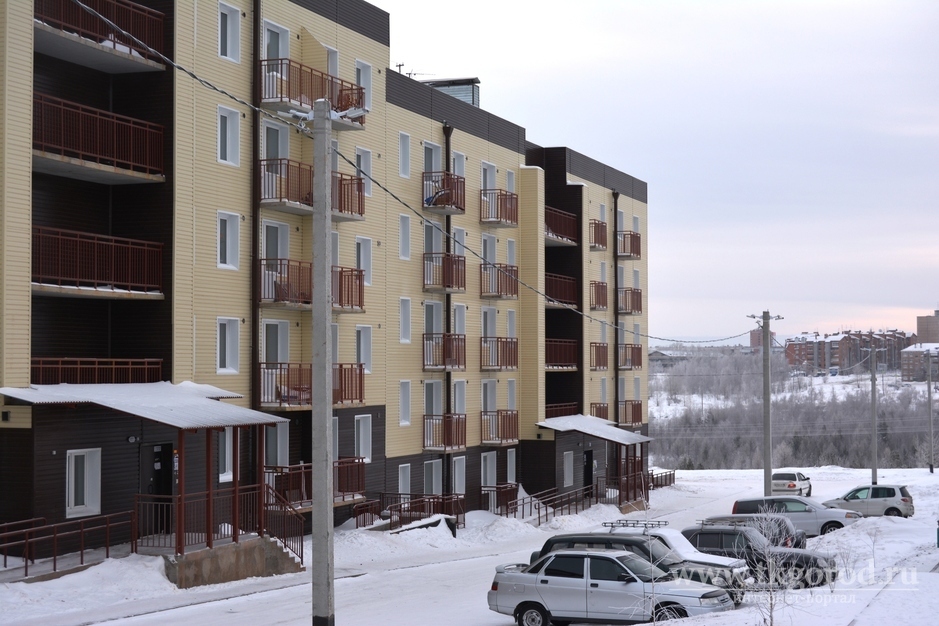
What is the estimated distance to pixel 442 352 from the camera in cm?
4091

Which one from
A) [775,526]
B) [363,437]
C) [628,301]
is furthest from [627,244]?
[775,526]

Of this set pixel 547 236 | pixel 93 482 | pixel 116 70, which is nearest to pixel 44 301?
pixel 93 482

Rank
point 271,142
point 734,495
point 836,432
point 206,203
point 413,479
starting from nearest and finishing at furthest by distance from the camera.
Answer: point 206,203 < point 271,142 < point 413,479 < point 734,495 < point 836,432

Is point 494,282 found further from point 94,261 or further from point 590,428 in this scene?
point 94,261

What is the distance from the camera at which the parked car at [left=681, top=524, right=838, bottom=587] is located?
2020cm

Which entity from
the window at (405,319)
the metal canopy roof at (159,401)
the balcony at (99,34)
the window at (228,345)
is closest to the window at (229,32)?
the balcony at (99,34)

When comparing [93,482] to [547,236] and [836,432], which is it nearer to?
[547,236]

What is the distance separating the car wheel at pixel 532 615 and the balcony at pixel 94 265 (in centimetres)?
1248

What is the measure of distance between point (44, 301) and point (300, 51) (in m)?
12.1

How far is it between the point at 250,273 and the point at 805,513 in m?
18.5

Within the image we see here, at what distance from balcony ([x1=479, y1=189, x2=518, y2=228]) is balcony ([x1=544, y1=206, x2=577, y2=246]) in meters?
3.65

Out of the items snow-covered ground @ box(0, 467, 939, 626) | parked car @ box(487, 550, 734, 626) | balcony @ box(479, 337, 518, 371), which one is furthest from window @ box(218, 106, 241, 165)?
balcony @ box(479, 337, 518, 371)

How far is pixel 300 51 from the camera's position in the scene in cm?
3306

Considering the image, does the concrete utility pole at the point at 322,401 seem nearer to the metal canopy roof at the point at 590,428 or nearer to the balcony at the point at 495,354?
the balcony at the point at 495,354
